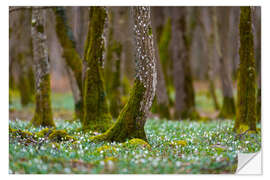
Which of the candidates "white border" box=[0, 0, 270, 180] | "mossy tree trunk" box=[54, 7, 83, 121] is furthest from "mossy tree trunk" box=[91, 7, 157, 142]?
"mossy tree trunk" box=[54, 7, 83, 121]

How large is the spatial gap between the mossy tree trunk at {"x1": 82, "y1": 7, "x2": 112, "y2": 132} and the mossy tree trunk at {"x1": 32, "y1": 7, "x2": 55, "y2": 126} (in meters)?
1.81

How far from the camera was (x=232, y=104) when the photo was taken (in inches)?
605

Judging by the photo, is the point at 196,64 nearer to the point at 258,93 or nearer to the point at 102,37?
the point at 258,93

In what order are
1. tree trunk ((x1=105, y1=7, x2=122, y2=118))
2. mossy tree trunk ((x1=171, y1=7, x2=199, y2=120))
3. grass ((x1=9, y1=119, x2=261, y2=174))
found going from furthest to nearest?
1. mossy tree trunk ((x1=171, y1=7, x2=199, y2=120))
2. tree trunk ((x1=105, y1=7, x2=122, y2=118))
3. grass ((x1=9, y1=119, x2=261, y2=174))

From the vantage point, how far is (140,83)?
7.87 m

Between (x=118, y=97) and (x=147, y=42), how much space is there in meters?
6.83

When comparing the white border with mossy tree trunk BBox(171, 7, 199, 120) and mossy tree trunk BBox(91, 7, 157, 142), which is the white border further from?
mossy tree trunk BBox(171, 7, 199, 120)

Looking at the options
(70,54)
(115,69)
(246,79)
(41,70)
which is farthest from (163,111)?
(41,70)

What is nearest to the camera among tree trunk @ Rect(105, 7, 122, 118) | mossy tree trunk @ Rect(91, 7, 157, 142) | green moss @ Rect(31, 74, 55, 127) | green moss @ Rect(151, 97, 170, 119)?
mossy tree trunk @ Rect(91, 7, 157, 142)

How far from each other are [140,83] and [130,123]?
958 mm

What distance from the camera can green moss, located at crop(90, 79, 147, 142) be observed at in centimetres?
788

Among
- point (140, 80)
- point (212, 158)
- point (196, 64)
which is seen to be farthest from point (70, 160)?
point (196, 64)

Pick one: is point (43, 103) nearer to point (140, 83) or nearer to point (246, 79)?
point (140, 83)
